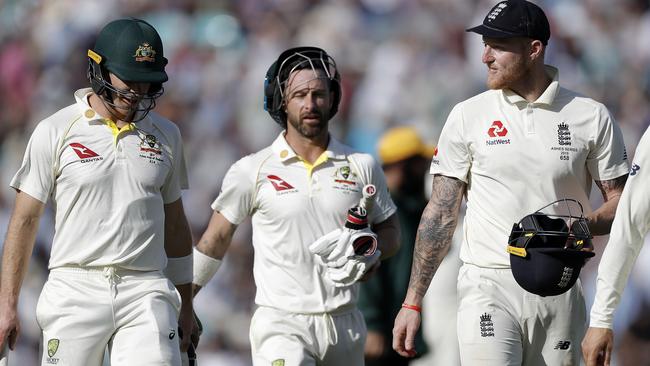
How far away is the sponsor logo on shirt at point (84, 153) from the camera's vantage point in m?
6.28

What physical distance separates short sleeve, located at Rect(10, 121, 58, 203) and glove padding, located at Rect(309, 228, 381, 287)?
1477 millimetres

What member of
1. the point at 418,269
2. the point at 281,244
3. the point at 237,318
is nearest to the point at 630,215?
the point at 418,269

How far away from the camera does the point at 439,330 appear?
30.4 feet

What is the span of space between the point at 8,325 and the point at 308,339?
65.7 inches

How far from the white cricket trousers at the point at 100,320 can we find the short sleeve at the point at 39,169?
1.36 feet

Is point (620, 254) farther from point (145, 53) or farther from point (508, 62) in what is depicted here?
point (145, 53)

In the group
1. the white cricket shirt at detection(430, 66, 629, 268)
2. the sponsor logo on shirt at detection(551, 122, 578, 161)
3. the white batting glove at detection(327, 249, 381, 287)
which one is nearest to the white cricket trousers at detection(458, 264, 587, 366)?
the white cricket shirt at detection(430, 66, 629, 268)

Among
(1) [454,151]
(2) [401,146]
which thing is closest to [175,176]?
(1) [454,151]

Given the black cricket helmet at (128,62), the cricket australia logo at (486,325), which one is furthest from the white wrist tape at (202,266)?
the cricket australia logo at (486,325)

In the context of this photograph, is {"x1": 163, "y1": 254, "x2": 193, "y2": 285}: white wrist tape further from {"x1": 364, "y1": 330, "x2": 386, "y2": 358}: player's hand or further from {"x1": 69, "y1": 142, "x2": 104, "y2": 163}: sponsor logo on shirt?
{"x1": 364, "y1": 330, "x2": 386, "y2": 358}: player's hand

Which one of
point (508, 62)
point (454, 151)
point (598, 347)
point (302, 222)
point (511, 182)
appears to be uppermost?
point (508, 62)

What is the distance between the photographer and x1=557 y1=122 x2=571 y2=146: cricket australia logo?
6.21 m

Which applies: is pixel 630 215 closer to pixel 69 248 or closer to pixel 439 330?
pixel 69 248

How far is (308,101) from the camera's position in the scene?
24.3 feet
